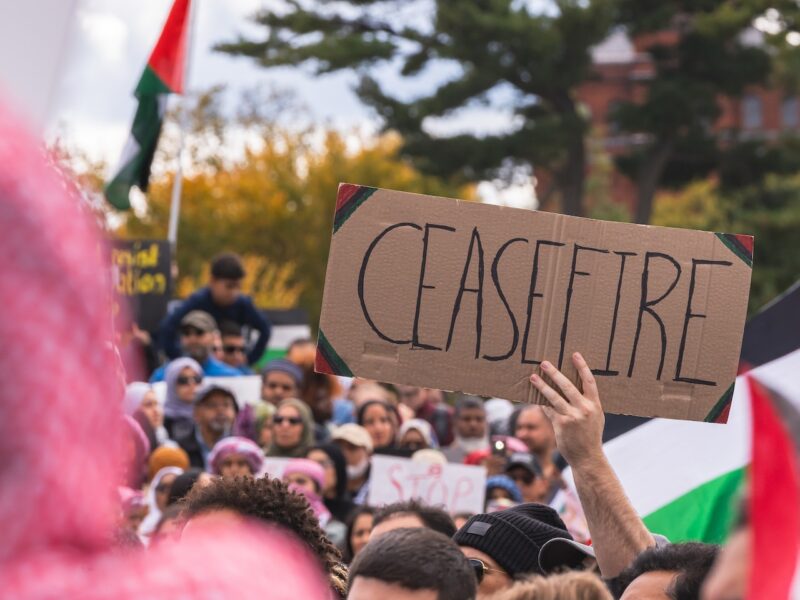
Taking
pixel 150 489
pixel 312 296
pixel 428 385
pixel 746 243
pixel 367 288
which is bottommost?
pixel 312 296

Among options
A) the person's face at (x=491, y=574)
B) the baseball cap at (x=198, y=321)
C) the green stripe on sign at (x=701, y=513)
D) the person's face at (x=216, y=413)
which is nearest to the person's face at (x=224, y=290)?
the baseball cap at (x=198, y=321)

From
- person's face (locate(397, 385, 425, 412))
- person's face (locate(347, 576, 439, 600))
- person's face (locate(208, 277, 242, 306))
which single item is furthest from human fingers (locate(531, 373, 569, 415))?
person's face (locate(397, 385, 425, 412))

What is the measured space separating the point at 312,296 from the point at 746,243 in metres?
40.4

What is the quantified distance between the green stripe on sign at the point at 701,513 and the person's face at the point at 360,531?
1370mm

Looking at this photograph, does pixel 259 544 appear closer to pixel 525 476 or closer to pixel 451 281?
pixel 451 281

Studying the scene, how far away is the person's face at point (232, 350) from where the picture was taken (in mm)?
8867

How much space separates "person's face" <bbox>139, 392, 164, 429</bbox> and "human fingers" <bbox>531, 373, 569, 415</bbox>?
390 cm

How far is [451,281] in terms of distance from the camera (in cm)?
311

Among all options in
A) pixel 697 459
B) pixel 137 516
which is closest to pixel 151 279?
pixel 137 516

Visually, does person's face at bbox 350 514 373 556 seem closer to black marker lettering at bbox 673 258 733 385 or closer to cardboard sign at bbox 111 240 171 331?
black marker lettering at bbox 673 258 733 385

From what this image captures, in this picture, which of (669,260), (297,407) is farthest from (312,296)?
(669,260)

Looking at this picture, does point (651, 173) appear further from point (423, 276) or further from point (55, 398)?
point (55, 398)

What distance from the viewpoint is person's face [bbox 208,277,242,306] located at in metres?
8.63

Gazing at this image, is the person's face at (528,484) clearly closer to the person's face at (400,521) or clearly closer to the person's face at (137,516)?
the person's face at (137,516)
